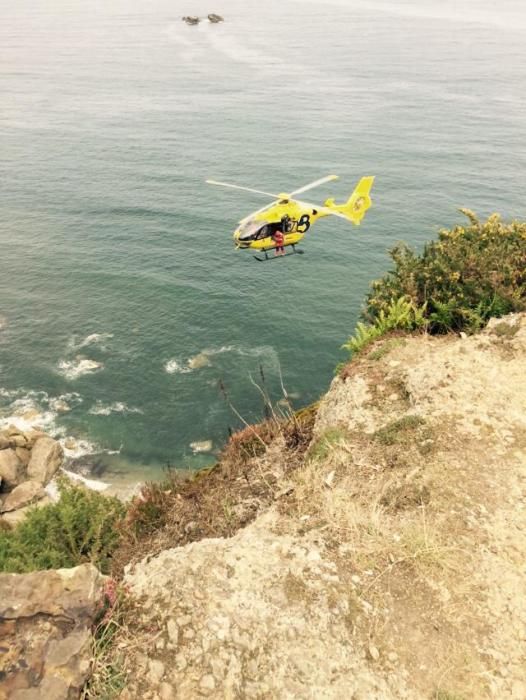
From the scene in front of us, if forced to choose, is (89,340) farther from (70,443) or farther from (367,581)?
(367,581)

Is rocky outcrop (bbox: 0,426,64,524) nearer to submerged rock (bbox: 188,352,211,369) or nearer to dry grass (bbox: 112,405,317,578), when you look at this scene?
submerged rock (bbox: 188,352,211,369)

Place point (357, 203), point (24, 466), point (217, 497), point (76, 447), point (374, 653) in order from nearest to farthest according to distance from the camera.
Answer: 1. point (374, 653)
2. point (217, 497)
3. point (357, 203)
4. point (24, 466)
5. point (76, 447)

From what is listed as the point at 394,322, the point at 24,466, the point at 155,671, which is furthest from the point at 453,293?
the point at 24,466

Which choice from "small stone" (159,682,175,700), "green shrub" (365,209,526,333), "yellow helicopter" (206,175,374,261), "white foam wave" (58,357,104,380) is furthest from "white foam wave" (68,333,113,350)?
"small stone" (159,682,175,700)

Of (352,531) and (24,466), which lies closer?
(352,531)

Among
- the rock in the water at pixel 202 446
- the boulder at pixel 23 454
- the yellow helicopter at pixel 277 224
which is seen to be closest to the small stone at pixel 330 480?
the yellow helicopter at pixel 277 224

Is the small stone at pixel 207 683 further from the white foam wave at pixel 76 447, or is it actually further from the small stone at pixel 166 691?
the white foam wave at pixel 76 447
